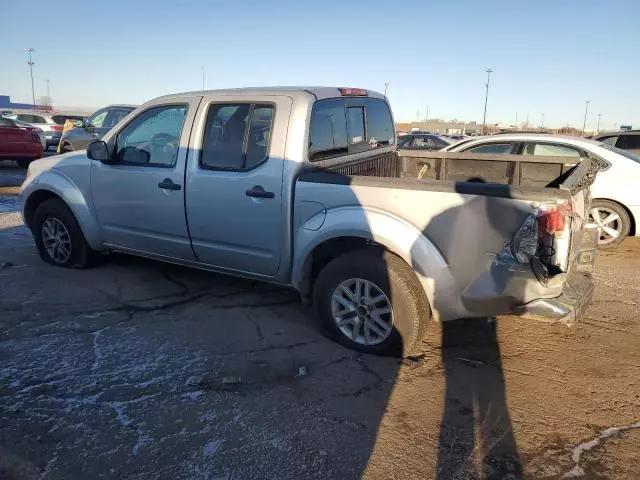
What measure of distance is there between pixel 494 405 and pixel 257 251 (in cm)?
208

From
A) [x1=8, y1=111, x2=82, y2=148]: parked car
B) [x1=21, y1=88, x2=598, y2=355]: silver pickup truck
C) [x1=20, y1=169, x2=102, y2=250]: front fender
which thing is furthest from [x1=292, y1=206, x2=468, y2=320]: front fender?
[x1=8, y1=111, x2=82, y2=148]: parked car

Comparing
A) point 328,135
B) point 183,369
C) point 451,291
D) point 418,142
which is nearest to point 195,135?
point 328,135

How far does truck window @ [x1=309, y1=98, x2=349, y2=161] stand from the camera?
3.97 m

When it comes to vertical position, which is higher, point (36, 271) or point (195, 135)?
point (195, 135)

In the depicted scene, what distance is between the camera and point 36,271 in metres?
5.46

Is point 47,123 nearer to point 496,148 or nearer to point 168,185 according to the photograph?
point 496,148

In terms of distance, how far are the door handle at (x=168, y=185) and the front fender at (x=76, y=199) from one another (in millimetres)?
1117

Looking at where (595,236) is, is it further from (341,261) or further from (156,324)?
(156,324)

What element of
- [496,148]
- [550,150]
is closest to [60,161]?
[496,148]

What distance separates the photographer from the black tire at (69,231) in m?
5.28

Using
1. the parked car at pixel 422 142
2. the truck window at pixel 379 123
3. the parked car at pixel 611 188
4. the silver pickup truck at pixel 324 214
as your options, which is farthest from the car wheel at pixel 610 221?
the parked car at pixel 422 142

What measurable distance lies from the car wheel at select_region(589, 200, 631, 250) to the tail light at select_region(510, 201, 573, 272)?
4347mm

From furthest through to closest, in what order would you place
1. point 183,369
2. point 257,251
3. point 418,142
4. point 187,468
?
point 418,142 → point 257,251 → point 183,369 → point 187,468

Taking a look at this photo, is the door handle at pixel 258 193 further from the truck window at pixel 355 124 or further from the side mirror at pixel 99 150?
the side mirror at pixel 99 150
